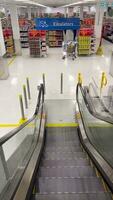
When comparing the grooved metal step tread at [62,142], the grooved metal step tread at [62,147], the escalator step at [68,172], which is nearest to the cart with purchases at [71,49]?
the grooved metal step tread at [62,142]

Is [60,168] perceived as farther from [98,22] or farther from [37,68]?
[98,22]

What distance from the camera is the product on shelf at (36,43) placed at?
43.5ft

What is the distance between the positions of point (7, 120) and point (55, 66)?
6064mm

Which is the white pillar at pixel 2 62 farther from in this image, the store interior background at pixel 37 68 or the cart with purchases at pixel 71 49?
the cart with purchases at pixel 71 49

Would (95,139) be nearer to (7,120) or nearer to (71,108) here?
(71,108)

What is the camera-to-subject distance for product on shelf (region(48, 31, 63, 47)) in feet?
53.0

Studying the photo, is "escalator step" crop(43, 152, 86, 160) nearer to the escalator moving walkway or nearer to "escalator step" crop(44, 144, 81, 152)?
the escalator moving walkway

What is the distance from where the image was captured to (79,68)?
11.0 m

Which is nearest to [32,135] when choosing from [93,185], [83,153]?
[83,153]

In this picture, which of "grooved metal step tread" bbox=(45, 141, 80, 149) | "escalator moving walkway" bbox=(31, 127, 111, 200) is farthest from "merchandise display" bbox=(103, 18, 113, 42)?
Result: "escalator moving walkway" bbox=(31, 127, 111, 200)

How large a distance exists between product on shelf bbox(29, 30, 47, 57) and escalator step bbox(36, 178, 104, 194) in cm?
1179

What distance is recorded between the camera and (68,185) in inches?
105

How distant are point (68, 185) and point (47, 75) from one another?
25.4 ft

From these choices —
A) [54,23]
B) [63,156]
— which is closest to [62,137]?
[63,156]
